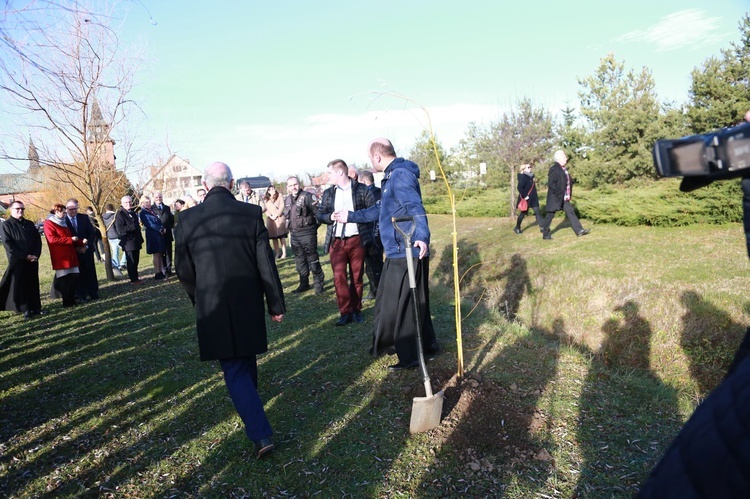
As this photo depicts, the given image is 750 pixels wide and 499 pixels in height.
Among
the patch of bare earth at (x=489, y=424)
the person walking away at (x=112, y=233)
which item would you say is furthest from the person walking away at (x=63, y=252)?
the patch of bare earth at (x=489, y=424)

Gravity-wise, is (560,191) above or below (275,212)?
below

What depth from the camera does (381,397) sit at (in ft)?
15.4

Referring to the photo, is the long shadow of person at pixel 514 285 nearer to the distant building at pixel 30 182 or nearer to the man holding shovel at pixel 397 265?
the man holding shovel at pixel 397 265

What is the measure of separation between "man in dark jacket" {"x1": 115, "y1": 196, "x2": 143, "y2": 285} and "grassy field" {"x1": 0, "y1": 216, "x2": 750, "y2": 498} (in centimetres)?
335

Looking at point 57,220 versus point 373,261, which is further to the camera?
point 57,220

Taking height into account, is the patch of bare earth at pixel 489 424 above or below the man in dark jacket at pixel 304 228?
below

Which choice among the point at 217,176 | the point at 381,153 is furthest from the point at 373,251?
the point at 217,176

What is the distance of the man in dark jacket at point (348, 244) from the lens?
289 inches

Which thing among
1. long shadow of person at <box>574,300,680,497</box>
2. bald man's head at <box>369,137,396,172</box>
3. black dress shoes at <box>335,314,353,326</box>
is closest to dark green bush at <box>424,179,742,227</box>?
black dress shoes at <box>335,314,353,326</box>

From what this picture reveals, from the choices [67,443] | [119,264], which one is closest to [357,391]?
[67,443]

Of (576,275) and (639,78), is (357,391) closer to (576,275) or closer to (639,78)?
(576,275)

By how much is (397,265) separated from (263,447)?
212 centimetres

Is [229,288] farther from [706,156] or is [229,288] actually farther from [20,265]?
[20,265]

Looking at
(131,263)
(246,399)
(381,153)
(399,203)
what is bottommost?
(246,399)
